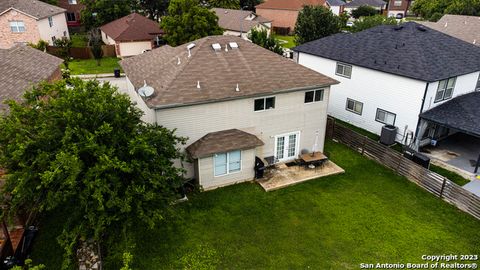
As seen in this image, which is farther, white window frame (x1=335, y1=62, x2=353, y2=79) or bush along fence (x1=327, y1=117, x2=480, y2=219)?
white window frame (x1=335, y1=62, x2=353, y2=79)

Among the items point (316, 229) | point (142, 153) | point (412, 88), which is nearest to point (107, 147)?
point (142, 153)

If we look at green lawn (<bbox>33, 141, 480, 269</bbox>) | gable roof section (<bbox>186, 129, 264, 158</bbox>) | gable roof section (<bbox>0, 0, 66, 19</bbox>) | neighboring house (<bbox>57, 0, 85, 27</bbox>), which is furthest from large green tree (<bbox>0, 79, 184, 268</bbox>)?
neighboring house (<bbox>57, 0, 85, 27</bbox>)

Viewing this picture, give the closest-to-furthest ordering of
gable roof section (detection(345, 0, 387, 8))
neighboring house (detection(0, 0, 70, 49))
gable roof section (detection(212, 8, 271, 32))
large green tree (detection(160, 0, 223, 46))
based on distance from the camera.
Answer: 1. large green tree (detection(160, 0, 223, 46))
2. neighboring house (detection(0, 0, 70, 49))
3. gable roof section (detection(212, 8, 271, 32))
4. gable roof section (detection(345, 0, 387, 8))

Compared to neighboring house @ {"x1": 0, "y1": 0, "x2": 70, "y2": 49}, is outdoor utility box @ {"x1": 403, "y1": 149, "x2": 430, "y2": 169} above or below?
below

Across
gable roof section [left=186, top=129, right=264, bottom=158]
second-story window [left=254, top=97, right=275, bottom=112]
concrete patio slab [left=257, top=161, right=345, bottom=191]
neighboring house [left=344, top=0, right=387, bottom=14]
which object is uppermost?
neighboring house [left=344, top=0, right=387, bottom=14]

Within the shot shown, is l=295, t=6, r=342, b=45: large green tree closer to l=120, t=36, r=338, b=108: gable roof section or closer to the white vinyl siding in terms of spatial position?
l=120, t=36, r=338, b=108: gable roof section

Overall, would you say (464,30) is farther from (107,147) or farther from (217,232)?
Answer: (107,147)

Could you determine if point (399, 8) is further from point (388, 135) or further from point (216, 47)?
point (216, 47)

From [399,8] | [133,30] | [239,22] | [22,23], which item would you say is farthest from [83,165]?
[399,8]

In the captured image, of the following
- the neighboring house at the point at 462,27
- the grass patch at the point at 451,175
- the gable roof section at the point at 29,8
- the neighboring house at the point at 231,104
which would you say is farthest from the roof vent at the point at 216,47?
the gable roof section at the point at 29,8
